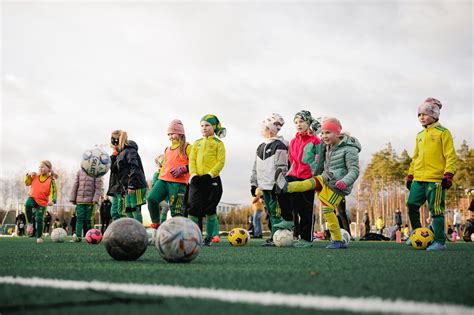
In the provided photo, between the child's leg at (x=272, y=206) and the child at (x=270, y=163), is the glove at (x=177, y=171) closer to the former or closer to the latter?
the child at (x=270, y=163)

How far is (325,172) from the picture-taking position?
8.59m

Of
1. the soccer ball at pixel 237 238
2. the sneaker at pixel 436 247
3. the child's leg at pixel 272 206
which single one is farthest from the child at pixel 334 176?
the child's leg at pixel 272 206

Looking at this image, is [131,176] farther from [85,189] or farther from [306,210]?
[306,210]

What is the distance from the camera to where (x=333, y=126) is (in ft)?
28.1

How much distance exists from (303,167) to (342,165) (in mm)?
1298

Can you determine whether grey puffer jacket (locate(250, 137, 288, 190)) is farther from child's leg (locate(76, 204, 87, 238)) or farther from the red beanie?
child's leg (locate(76, 204, 87, 238))

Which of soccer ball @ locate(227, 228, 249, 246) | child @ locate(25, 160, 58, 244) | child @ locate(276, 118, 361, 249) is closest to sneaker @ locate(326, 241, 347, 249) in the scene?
child @ locate(276, 118, 361, 249)

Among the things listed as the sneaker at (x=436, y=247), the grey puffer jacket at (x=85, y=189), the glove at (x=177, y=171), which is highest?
the glove at (x=177, y=171)

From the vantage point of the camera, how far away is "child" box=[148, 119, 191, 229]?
977 cm

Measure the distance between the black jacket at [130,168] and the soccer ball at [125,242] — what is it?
4991mm

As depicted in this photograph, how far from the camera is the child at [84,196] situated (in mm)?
12392

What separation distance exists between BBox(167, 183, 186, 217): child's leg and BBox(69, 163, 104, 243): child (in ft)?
11.1

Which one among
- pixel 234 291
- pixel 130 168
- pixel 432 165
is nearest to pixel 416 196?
pixel 432 165

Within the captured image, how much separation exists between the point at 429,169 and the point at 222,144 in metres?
3.79
